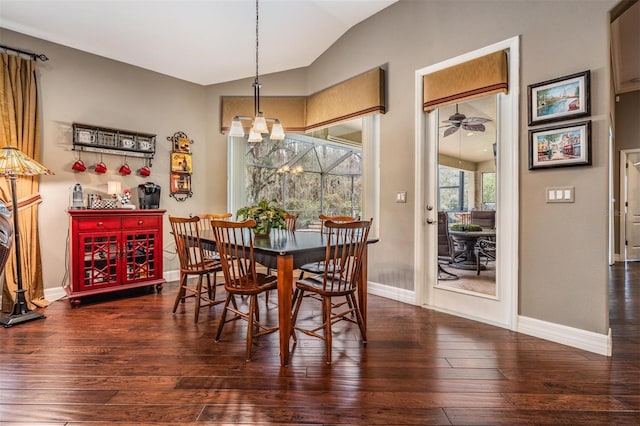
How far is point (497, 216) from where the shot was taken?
2967 mm

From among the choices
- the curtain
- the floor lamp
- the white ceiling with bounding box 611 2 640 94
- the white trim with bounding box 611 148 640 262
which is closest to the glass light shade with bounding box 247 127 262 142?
the floor lamp

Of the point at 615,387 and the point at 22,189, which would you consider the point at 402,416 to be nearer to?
the point at 615,387

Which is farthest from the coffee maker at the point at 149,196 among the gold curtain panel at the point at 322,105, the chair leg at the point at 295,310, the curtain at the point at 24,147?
the chair leg at the point at 295,310

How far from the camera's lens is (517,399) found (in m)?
1.79

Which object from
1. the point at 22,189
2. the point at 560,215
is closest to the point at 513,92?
the point at 560,215

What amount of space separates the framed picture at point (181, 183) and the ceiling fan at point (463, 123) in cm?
352

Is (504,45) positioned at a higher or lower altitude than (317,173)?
higher

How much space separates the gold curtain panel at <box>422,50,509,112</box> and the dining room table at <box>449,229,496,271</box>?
1.29 meters

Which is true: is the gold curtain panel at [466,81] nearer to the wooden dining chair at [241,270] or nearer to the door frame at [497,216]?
the door frame at [497,216]

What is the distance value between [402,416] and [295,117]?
407cm

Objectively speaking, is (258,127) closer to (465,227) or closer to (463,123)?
(463,123)

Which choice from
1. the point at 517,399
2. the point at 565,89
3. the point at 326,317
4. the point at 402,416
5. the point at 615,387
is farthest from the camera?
the point at 565,89

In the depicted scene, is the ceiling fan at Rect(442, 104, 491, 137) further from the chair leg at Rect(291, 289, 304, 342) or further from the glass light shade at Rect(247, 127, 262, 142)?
the chair leg at Rect(291, 289, 304, 342)

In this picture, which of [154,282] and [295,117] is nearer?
[154,282]
